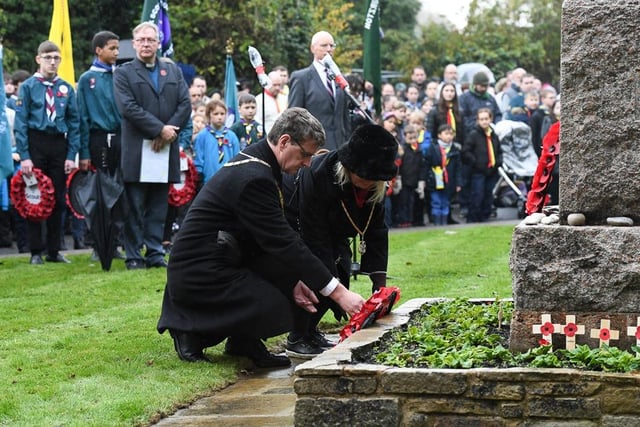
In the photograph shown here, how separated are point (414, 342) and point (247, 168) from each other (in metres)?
1.53

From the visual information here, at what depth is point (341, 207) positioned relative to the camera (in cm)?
842

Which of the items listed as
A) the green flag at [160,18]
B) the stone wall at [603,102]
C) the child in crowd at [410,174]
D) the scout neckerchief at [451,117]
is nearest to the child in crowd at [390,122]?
the child in crowd at [410,174]

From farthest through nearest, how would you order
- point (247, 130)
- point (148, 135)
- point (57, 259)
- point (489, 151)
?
point (489, 151) → point (247, 130) → point (57, 259) → point (148, 135)

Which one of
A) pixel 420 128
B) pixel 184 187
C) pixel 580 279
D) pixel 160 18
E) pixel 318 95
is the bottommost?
pixel 580 279

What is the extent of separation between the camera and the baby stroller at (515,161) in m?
21.0

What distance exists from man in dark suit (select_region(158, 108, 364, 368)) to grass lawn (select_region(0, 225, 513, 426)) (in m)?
0.23

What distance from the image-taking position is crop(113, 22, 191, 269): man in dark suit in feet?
41.5

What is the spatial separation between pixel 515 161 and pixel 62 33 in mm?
8331

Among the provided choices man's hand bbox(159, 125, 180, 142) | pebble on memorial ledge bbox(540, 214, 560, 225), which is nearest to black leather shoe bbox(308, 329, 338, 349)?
pebble on memorial ledge bbox(540, 214, 560, 225)

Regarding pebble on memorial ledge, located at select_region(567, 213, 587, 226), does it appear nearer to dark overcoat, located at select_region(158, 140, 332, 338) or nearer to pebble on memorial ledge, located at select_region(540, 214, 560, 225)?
pebble on memorial ledge, located at select_region(540, 214, 560, 225)

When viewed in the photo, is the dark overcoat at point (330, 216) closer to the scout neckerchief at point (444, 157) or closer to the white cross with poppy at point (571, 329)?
the white cross with poppy at point (571, 329)

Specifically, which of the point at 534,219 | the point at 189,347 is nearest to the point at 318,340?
the point at 189,347

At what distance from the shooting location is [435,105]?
20641mm

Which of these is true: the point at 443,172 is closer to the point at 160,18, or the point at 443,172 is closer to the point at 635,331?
the point at 160,18
